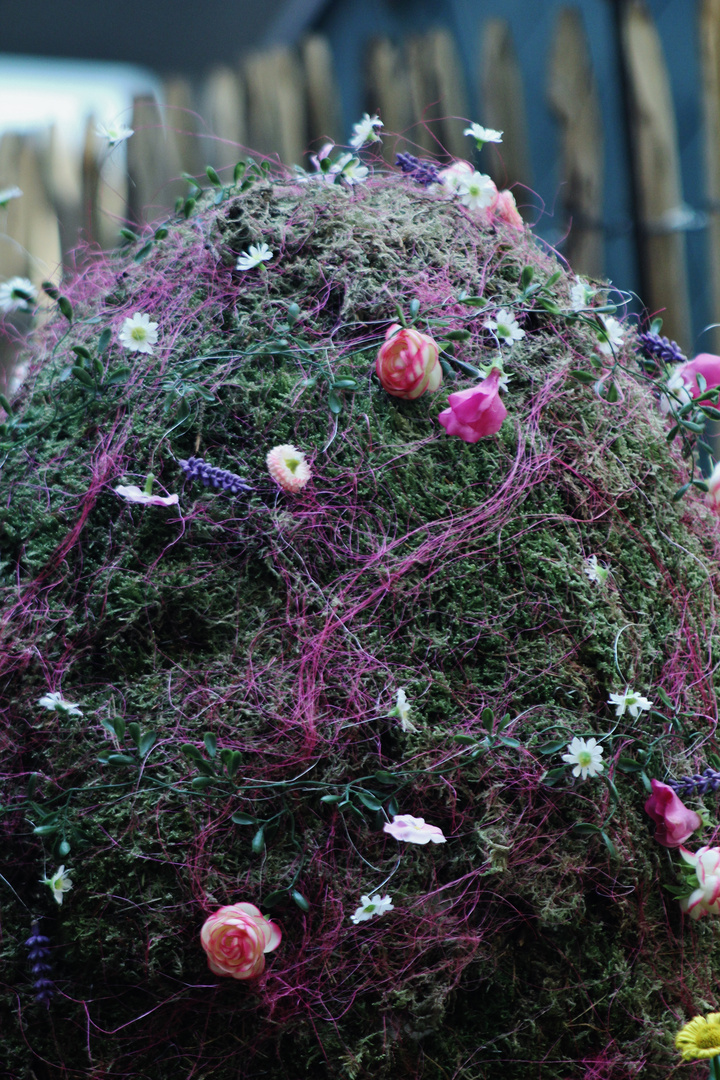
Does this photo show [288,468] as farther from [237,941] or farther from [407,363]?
[237,941]

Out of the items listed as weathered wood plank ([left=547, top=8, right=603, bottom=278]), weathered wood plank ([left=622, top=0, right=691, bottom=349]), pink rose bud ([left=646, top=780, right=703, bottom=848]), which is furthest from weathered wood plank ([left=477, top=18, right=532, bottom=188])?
pink rose bud ([left=646, top=780, right=703, bottom=848])

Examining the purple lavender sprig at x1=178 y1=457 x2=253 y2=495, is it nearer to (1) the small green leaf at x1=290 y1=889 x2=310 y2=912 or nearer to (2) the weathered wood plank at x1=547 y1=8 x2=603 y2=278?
(1) the small green leaf at x1=290 y1=889 x2=310 y2=912

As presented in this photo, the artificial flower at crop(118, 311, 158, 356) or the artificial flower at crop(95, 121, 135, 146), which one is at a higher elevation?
the artificial flower at crop(95, 121, 135, 146)

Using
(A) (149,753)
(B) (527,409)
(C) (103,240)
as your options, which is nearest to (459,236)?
(B) (527,409)

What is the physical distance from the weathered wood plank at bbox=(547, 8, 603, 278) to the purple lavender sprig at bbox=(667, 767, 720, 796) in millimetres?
1502

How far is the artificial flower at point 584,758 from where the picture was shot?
2.11 feet

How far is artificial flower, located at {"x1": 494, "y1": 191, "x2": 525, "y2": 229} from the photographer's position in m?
0.89

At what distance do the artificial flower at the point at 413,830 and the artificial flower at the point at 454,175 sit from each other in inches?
21.6

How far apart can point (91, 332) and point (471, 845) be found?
0.51m

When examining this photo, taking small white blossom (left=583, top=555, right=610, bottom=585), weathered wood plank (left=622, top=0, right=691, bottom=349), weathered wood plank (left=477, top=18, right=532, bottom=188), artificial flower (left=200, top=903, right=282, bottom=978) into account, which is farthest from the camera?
weathered wood plank (left=477, top=18, right=532, bottom=188)

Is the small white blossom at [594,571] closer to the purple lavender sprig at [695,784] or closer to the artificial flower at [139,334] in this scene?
the purple lavender sprig at [695,784]

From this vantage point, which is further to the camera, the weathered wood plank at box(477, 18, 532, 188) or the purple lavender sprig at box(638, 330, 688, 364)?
the weathered wood plank at box(477, 18, 532, 188)

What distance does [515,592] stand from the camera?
26.5 inches

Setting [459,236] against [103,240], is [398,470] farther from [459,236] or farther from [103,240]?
[103,240]
